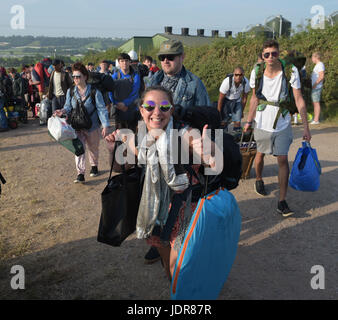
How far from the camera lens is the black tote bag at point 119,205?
2.40m

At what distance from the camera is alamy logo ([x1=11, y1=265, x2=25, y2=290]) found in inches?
124

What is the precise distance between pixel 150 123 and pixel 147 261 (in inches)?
67.8

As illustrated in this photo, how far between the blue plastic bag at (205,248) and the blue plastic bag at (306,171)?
7.73 ft

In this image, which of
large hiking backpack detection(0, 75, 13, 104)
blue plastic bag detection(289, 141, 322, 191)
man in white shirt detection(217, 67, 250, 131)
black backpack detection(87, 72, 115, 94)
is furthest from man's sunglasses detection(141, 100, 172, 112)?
large hiking backpack detection(0, 75, 13, 104)

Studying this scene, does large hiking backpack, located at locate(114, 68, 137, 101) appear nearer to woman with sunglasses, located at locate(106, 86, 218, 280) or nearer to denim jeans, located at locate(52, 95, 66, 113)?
denim jeans, located at locate(52, 95, 66, 113)

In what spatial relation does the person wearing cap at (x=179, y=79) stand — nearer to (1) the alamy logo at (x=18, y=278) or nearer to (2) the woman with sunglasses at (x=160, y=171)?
(2) the woman with sunglasses at (x=160, y=171)

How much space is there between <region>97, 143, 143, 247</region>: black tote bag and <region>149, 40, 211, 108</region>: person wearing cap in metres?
1.03

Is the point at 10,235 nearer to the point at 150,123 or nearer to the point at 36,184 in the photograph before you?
the point at 36,184

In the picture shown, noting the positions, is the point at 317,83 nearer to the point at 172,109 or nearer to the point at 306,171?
the point at 306,171

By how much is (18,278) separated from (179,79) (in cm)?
247

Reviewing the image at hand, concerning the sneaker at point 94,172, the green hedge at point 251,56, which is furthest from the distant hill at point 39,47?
the sneaker at point 94,172

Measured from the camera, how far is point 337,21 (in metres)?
12.9
